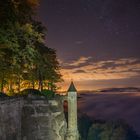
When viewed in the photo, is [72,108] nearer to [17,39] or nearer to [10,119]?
[17,39]

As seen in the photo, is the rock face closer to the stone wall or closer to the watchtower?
the stone wall

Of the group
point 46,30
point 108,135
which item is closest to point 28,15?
point 46,30

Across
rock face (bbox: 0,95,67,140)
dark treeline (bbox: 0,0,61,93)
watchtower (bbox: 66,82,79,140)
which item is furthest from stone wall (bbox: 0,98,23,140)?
watchtower (bbox: 66,82,79,140)

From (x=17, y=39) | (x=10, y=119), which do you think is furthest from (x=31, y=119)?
(x=17, y=39)

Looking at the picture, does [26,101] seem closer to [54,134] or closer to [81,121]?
[54,134]

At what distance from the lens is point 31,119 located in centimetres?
3581

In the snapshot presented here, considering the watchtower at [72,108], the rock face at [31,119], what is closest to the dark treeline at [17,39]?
Result: the rock face at [31,119]

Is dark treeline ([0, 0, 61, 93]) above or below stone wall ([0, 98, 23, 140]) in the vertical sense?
above

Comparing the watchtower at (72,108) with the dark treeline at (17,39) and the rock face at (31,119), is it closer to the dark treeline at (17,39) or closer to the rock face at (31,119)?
the rock face at (31,119)

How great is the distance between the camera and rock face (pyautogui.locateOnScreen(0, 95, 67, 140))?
1224 inches

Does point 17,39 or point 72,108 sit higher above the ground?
point 17,39

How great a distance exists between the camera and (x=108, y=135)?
7675cm

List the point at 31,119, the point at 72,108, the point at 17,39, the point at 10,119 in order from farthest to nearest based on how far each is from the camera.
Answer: the point at 72,108, the point at 31,119, the point at 17,39, the point at 10,119

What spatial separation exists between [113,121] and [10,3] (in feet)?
170
